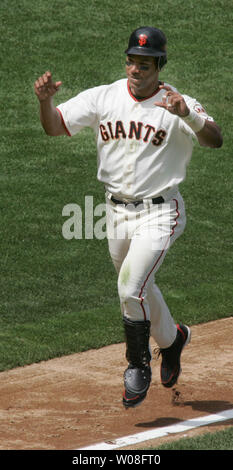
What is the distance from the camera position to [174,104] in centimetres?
572

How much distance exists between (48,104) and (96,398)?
6.44ft

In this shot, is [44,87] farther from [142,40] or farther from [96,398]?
[96,398]

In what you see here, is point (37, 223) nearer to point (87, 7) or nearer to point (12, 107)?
point (12, 107)

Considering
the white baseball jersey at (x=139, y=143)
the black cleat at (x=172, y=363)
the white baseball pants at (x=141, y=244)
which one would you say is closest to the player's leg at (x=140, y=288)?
the white baseball pants at (x=141, y=244)

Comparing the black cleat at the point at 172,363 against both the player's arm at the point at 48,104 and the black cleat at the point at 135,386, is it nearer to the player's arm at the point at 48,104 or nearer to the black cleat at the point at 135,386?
the black cleat at the point at 135,386

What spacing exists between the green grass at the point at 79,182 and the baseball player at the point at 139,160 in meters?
1.51

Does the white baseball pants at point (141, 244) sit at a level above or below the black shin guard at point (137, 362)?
above

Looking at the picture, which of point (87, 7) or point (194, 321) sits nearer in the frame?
point (194, 321)

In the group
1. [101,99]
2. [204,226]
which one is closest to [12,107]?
[204,226]

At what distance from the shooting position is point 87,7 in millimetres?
16234

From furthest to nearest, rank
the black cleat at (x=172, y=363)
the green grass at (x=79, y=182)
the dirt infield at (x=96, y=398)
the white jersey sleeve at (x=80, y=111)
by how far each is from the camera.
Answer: the green grass at (x=79, y=182) → the black cleat at (x=172, y=363) → the white jersey sleeve at (x=80, y=111) → the dirt infield at (x=96, y=398)

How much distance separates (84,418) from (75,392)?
516 millimetres

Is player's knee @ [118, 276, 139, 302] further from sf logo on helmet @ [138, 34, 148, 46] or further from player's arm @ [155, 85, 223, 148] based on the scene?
sf logo on helmet @ [138, 34, 148, 46]

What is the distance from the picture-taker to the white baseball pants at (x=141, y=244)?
6.04 m
